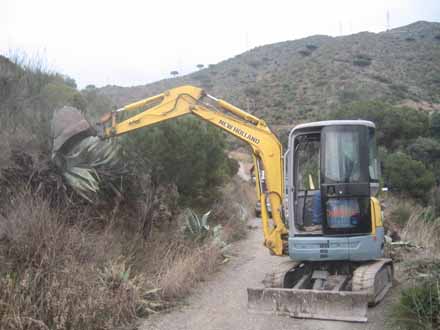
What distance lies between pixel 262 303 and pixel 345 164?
2475 millimetres

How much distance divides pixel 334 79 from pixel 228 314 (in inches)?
1777

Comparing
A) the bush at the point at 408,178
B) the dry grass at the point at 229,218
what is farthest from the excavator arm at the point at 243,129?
the bush at the point at 408,178

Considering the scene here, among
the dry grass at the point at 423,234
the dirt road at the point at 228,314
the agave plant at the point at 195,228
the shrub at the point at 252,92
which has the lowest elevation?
the dirt road at the point at 228,314

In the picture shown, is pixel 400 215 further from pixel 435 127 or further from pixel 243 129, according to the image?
pixel 435 127

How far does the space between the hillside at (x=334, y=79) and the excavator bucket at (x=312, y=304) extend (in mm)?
32646

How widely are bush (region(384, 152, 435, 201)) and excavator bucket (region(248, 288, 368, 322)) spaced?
16.2m

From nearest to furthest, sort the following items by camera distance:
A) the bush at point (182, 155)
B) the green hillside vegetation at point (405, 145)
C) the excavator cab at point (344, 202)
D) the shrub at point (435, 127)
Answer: the excavator cab at point (344, 202) < the bush at point (182, 155) < the green hillside vegetation at point (405, 145) < the shrub at point (435, 127)

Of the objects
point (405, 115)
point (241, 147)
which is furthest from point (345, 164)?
point (241, 147)

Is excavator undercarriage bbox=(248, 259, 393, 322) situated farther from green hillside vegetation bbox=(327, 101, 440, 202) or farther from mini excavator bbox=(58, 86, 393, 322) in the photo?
green hillside vegetation bbox=(327, 101, 440, 202)

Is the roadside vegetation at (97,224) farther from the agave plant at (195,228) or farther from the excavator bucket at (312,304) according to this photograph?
the excavator bucket at (312,304)

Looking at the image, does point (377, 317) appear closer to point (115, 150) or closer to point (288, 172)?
point (288, 172)

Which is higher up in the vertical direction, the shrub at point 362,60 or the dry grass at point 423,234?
the shrub at point 362,60

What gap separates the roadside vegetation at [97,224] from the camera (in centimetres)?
682

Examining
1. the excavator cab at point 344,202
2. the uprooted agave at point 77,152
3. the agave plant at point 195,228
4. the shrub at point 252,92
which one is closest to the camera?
the excavator cab at point 344,202
